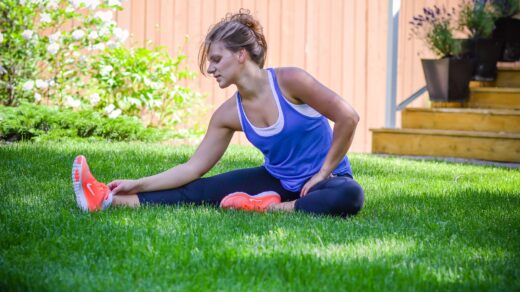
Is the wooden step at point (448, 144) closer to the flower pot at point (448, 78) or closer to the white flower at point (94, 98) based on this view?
the flower pot at point (448, 78)

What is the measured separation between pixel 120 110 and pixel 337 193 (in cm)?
443

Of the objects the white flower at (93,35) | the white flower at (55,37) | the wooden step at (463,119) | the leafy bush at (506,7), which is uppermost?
the leafy bush at (506,7)

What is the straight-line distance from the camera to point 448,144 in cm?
765

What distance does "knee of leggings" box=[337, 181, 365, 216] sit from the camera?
3.71 meters

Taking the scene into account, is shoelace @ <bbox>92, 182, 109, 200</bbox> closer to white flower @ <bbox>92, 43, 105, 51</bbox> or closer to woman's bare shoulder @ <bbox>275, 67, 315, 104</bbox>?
woman's bare shoulder @ <bbox>275, 67, 315, 104</bbox>

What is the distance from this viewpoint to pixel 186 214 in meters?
3.68

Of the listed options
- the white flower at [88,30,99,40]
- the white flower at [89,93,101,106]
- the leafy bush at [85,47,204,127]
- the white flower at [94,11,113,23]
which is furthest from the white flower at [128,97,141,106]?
the white flower at [94,11,113,23]

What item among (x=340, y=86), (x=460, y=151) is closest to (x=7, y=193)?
(x=460, y=151)

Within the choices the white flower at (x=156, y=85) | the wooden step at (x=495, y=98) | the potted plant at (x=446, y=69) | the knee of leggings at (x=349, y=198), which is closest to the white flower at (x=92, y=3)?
the white flower at (x=156, y=85)

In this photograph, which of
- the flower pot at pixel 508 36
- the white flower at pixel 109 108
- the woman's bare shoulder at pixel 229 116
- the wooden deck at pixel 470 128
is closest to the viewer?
the woman's bare shoulder at pixel 229 116

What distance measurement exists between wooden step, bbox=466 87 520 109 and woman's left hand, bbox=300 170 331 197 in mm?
4650

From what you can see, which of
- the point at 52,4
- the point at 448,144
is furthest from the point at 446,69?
the point at 52,4

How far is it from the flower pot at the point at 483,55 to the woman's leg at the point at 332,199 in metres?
4.69

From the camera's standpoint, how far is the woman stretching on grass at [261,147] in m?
3.76
